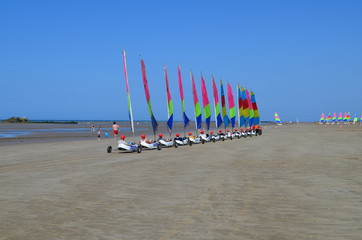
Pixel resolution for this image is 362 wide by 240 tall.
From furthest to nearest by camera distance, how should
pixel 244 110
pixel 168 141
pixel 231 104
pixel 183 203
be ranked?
pixel 244 110 < pixel 231 104 < pixel 168 141 < pixel 183 203

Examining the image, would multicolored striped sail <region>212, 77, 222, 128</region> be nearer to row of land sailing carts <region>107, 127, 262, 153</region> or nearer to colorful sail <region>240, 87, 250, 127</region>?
row of land sailing carts <region>107, 127, 262, 153</region>

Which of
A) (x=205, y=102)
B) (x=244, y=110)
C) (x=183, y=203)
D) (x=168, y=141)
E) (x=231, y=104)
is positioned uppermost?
(x=205, y=102)

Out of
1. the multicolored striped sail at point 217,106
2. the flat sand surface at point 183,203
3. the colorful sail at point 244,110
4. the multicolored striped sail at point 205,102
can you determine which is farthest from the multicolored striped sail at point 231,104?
the flat sand surface at point 183,203

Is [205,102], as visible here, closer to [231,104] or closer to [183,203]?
[231,104]

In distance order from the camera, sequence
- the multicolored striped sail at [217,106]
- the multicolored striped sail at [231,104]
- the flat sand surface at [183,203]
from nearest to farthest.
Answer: the flat sand surface at [183,203] < the multicolored striped sail at [217,106] < the multicolored striped sail at [231,104]

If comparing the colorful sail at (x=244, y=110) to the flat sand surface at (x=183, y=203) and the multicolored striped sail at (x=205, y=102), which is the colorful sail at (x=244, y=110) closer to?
the multicolored striped sail at (x=205, y=102)

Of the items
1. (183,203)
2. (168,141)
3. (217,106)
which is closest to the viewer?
(183,203)

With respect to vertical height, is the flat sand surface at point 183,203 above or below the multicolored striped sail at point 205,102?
below

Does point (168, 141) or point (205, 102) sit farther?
point (205, 102)

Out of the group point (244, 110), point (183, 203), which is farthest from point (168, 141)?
point (244, 110)

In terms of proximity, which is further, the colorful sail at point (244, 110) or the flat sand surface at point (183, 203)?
the colorful sail at point (244, 110)

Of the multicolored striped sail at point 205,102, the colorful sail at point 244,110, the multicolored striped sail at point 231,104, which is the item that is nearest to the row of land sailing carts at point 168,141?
the multicolored striped sail at point 205,102

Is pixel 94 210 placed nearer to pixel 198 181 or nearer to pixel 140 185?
pixel 140 185

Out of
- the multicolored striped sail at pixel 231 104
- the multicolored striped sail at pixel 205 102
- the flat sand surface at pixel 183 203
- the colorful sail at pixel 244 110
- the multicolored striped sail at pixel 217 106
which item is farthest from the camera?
the colorful sail at pixel 244 110
